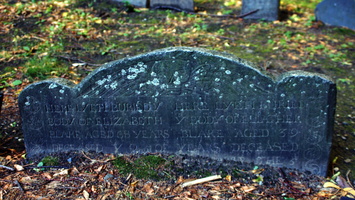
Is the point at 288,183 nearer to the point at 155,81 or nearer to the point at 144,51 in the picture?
the point at 155,81

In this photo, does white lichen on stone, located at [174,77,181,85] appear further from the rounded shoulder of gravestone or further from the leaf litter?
the leaf litter

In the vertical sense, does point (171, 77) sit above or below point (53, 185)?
above

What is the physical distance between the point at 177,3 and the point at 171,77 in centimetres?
585

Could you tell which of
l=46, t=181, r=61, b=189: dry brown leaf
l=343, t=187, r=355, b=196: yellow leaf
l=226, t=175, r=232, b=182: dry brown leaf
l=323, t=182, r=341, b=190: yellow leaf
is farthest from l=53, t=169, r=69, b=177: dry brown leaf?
l=343, t=187, r=355, b=196: yellow leaf

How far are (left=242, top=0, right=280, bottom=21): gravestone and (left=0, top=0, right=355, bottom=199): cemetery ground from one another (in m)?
0.21

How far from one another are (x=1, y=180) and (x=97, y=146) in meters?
0.97

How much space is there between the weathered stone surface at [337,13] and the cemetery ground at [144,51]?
22 cm

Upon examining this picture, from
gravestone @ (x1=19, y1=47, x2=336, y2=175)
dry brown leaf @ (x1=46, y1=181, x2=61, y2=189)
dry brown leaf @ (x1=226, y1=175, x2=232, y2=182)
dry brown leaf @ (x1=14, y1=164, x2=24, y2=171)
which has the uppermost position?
gravestone @ (x1=19, y1=47, x2=336, y2=175)

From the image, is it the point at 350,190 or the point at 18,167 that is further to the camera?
the point at 18,167

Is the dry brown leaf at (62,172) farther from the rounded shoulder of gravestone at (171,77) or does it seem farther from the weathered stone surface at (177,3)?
the weathered stone surface at (177,3)

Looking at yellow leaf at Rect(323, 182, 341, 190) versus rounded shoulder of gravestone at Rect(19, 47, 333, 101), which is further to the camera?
yellow leaf at Rect(323, 182, 341, 190)

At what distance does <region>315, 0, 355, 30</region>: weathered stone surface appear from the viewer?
8.20 m

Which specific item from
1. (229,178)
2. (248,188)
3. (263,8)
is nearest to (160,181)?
(229,178)

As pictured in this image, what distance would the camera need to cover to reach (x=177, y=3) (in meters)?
9.19
